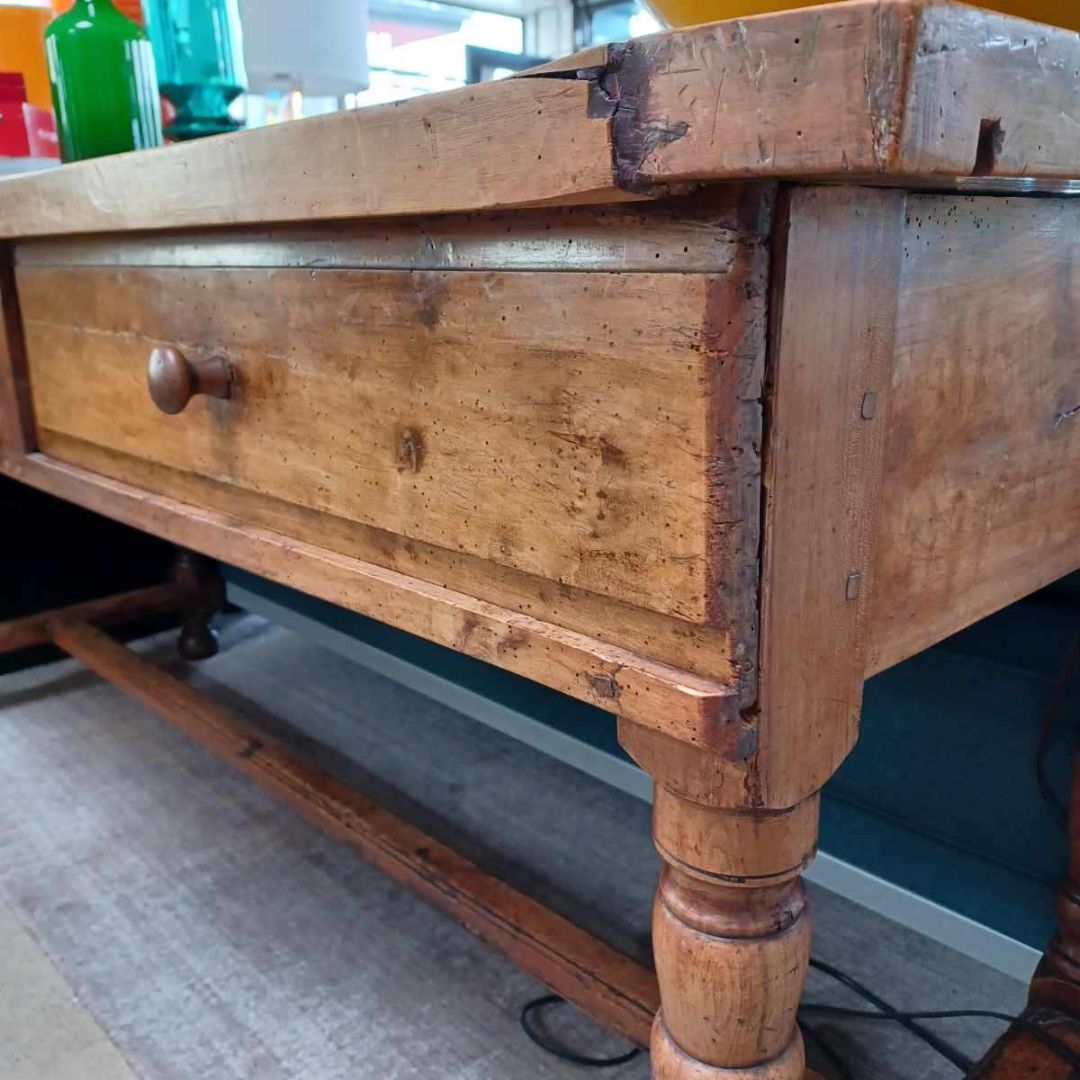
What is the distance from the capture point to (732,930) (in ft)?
1.44

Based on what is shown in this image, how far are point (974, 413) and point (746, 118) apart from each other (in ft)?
0.63

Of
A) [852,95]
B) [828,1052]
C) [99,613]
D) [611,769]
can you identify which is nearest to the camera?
[852,95]

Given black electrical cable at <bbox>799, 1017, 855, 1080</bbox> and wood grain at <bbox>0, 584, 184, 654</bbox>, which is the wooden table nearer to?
black electrical cable at <bbox>799, 1017, 855, 1080</bbox>

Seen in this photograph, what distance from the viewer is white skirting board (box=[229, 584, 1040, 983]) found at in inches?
35.1

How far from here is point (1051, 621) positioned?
796mm

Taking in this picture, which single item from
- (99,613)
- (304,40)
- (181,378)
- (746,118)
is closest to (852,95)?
(746,118)

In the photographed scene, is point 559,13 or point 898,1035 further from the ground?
point 559,13

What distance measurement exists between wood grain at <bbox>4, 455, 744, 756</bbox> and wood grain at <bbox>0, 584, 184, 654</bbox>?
0.80 meters

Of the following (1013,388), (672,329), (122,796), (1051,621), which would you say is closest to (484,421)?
(672,329)

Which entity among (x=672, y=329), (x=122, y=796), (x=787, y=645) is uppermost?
(x=672, y=329)

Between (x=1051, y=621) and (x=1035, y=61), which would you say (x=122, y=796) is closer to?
(x=1051, y=621)

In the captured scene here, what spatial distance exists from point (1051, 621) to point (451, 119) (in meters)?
0.63

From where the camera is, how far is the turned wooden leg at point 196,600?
1572mm

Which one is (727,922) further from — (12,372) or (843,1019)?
(12,372)
